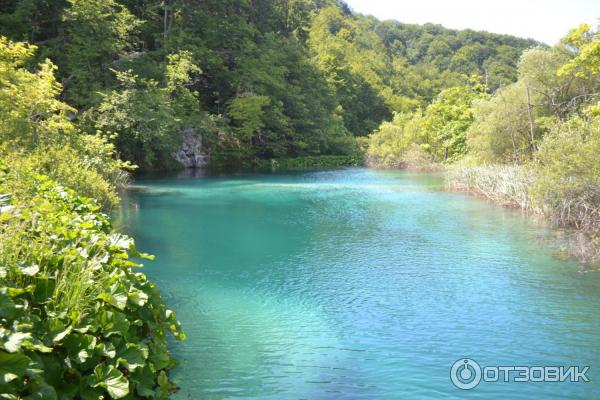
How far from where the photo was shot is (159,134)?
100 feet

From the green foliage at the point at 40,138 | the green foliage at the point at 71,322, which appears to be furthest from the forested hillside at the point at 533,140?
the green foliage at the point at 40,138

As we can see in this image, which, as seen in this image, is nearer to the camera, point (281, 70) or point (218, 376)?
point (218, 376)

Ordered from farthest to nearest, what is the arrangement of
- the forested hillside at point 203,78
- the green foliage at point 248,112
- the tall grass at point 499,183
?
the green foliage at point 248,112
the forested hillside at point 203,78
the tall grass at point 499,183

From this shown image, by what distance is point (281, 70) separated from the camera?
46094 mm

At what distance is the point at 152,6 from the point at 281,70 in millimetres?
11719

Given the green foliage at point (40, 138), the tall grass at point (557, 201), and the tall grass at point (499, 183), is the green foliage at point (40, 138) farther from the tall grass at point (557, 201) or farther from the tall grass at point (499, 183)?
the tall grass at point (499, 183)

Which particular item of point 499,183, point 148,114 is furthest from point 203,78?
point 499,183

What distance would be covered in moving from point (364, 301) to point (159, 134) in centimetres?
2301

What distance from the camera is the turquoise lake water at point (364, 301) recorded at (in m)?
7.08

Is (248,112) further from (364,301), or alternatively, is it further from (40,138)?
(364,301)

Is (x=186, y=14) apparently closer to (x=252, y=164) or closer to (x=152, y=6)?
(x=152, y=6)

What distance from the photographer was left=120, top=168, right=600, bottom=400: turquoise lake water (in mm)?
7078

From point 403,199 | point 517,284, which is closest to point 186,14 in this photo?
point 403,199

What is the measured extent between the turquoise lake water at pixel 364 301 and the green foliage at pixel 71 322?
204cm
